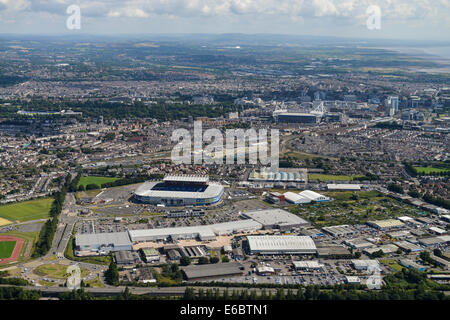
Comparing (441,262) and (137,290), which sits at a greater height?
(137,290)

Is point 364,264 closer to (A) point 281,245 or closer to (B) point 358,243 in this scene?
(B) point 358,243

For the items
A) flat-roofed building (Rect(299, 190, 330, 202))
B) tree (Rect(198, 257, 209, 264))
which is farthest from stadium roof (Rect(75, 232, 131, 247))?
flat-roofed building (Rect(299, 190, 330, 202))

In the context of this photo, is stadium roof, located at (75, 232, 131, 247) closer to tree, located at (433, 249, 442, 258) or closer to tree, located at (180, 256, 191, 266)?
tree, located at (180, 256, 191, 266)

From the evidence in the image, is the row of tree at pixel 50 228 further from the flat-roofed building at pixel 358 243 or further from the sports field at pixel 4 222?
the flat-roofed building at pixel 358 243

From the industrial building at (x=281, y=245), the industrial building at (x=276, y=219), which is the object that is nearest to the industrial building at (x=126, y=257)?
the industrial building at (x=281, y=245)

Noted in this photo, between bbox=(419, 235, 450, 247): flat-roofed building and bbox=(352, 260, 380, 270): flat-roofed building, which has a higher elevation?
bbox=(352, 260, 380, 270): flat-roofed building

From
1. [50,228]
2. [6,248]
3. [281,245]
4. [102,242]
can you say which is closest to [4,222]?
[50,228]
